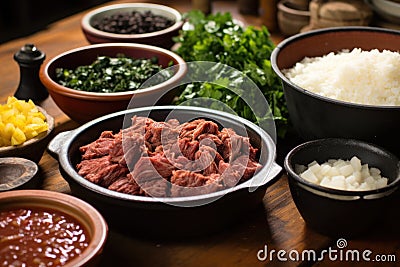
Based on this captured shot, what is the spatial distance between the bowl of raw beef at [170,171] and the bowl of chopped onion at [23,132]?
0.28 ft

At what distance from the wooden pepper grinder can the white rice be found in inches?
35.8

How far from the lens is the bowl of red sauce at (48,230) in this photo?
4.42 ft

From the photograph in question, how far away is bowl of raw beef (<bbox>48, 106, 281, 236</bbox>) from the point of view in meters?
1.54

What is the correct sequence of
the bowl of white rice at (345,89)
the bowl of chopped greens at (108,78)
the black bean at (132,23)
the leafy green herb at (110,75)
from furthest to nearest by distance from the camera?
the black bean at (132,23) < the leafy green herb at (110,75) < the bowl of chopped greens at (108,78) < the bowl of white rice at (345,89)

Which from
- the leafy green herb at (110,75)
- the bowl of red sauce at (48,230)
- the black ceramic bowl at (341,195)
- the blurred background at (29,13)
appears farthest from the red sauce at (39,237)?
the blurred background at (29,13)

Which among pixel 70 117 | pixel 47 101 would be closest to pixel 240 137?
pixel 70 117

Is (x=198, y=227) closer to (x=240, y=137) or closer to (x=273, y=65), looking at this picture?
(x=240, y=137)

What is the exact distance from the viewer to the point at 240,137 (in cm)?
173

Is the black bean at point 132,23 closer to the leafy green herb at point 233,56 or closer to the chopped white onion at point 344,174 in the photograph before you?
the leafy green herb at point 233,56

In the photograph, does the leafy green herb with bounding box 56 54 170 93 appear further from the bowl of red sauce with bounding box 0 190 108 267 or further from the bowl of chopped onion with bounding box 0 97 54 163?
the bowl of red sauce with bounding box 0 190 108 267

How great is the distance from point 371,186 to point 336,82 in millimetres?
418

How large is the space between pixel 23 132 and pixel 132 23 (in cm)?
104

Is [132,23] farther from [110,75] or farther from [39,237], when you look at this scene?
[39,237]

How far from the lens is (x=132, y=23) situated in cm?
276
